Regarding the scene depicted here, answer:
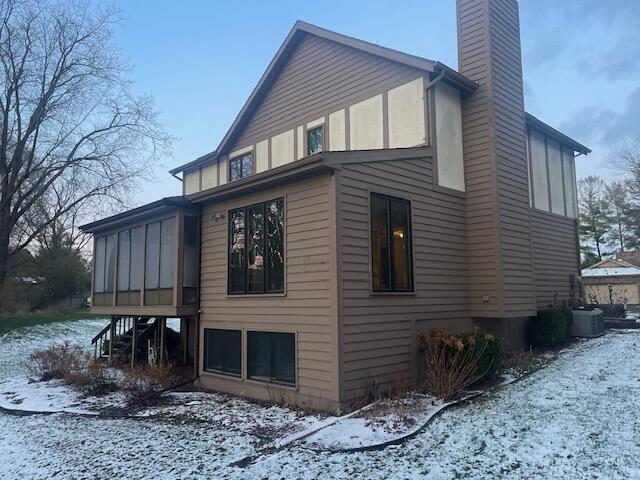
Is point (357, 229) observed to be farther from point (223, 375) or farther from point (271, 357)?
point (223, 375)

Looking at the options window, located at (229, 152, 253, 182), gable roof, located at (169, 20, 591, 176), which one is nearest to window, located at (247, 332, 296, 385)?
gable roof, located at (169, 20, 591, 176)

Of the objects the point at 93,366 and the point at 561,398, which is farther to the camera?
the point at 93,366

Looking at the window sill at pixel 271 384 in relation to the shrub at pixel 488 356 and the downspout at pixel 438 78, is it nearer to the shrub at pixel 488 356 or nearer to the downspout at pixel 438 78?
the shrub at pixel 488 356

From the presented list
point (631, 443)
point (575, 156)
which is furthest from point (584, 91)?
point (631, 443)

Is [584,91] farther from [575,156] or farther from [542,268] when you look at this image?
[542,268]

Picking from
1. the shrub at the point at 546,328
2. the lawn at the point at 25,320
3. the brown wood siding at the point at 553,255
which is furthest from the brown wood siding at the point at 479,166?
the lawn at the point at 25,320

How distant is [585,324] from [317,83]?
951 cm

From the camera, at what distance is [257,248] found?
9562mm

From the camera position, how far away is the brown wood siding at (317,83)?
1117cm

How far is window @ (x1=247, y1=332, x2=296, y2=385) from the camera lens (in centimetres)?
862

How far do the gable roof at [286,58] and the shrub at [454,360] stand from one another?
5.24m

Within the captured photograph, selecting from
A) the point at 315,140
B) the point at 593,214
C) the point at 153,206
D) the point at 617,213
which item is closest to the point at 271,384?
the point at 153,206

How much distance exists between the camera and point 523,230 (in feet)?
36.4

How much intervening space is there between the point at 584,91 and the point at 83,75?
84.8 feet
